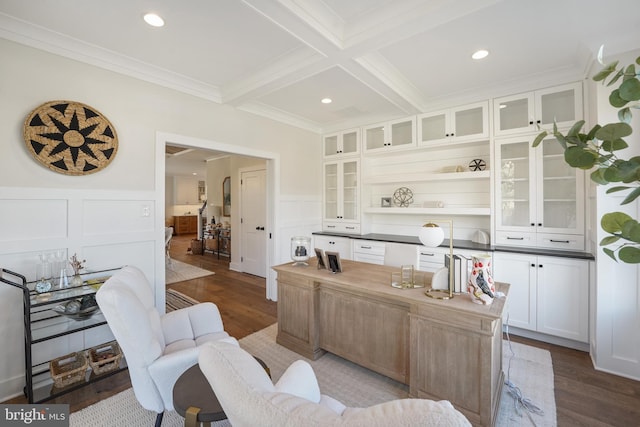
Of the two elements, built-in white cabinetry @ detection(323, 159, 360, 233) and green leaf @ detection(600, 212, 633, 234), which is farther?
built-in white cabinetry @ detection(323, 159, 360, 233)

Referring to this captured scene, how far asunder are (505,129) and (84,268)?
447 cm

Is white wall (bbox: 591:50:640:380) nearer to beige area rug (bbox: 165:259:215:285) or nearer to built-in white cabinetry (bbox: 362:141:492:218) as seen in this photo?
built-in white cabinetry (bbox: 362:141:492:218)

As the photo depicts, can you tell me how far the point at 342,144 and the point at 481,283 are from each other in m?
3.34

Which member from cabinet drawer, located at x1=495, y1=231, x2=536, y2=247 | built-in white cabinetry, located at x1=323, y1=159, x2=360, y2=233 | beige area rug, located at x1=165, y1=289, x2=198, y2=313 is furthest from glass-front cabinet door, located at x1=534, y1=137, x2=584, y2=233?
beige area rug, located at x1=165, y1=289, x2=198, y2=313

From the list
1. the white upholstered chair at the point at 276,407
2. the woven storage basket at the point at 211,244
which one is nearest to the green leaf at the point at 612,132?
the white upholstered chair at the point at 276,407

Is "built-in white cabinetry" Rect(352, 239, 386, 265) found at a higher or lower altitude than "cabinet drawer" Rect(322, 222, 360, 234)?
lower

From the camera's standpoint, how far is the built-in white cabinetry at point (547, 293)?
2723mm

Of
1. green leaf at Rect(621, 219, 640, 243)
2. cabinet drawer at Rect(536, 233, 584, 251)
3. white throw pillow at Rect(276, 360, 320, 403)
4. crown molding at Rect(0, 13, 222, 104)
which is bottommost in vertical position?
white throw pillow at Rect(276, 360, 320, 403)

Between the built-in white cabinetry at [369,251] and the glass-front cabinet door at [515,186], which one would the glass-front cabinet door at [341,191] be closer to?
the built-in white cabinetry at [369,251]

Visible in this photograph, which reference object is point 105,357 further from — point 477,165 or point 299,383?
point 477,165

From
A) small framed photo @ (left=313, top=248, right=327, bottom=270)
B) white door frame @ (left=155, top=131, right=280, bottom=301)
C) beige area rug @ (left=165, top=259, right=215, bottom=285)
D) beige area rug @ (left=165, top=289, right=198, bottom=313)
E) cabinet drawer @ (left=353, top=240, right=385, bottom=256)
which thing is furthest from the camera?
beige area rug @ (left=165, top=259, right=215, bottom=285)

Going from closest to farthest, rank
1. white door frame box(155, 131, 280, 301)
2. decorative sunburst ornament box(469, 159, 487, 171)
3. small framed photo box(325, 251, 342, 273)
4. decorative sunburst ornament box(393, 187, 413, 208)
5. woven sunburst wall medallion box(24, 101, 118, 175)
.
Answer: woven sunburst wall medallion box(24, 101, 118, 175) < small framed photo box(325, 251, 342, 273) < white door frame box(155, 131, 280, 301) < decorative sunburst ornament box(469, 159, 487, 171) < decorative sunburst ornament box(393, 187, 413, 208)

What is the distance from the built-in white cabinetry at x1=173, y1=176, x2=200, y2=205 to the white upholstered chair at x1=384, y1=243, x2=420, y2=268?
1138 cm

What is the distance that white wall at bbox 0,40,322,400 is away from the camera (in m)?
2.17
